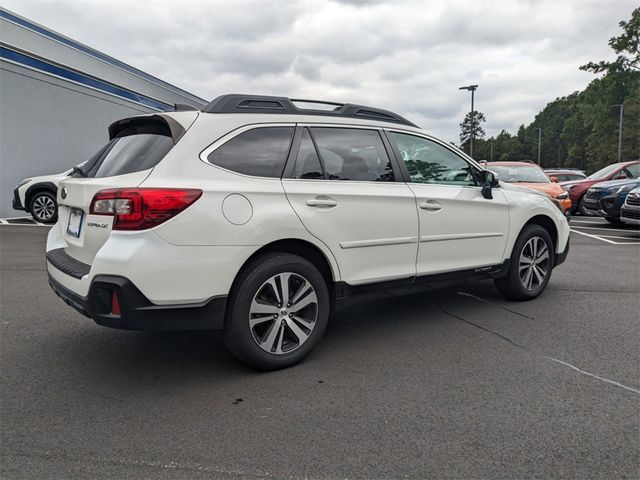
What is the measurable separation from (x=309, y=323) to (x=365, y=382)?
1.86 ft

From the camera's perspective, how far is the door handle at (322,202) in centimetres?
345

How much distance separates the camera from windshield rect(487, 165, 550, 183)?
10.8 m

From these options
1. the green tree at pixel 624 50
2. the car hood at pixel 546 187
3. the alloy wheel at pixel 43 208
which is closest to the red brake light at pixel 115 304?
the car hood at pixel 546 187

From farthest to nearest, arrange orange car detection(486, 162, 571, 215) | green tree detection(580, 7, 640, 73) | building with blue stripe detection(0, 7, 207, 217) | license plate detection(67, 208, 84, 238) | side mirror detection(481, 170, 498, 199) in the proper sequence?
green tree detection(580, 7, 640, 73) → building with blue stripe detection(0, 7, 207, 217) → orange car detection(486, 162, 571, 215) → side mirror detection(481, 170, 498, 199) → license plate detection(67, 208, 84, 238)

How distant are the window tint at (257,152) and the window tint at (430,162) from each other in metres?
1.12

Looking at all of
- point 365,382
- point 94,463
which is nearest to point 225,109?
point 365,382

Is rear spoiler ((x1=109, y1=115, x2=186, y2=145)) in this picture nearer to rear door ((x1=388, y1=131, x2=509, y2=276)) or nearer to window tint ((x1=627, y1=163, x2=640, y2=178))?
rear door ((x1=388, y1=131, x2=509, y2=276))

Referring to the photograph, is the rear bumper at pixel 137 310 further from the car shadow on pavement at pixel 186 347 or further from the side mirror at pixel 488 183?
the side mirror at pixel 488 183

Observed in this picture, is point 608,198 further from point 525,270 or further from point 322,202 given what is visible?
point 322,202

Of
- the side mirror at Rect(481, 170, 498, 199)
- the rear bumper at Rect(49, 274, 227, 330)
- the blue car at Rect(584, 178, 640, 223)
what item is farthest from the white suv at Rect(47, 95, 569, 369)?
the blue car at Rect(584, 178, 640, 223)

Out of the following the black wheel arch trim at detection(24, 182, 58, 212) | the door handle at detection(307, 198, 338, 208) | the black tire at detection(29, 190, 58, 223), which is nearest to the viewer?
the door handle at detection(307, 198, 338, 208)

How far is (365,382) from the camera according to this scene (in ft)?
10.6

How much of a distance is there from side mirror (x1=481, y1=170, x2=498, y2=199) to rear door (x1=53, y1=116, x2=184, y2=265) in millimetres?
2865

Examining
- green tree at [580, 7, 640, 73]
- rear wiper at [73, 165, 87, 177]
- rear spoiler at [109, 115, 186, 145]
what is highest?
green tree at [580, 7, 640, 73]
